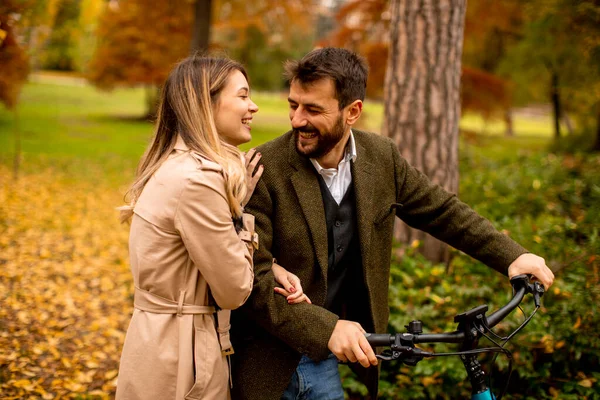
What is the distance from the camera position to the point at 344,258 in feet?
8.62

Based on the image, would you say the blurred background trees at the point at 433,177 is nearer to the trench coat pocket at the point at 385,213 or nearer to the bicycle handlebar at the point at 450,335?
the trench coat pocket at the point at 385,213

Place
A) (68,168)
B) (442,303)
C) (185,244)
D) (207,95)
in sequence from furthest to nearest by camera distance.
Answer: (68,168), (442,303), (207,95), (185,244)

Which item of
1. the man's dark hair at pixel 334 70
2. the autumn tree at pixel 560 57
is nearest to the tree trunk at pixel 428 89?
the man's dark hair at pixel 334 70

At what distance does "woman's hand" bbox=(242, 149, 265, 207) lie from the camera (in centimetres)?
240

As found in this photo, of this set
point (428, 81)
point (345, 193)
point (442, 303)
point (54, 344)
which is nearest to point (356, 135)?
point (345, 193)

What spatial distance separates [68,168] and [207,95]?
41.0ft

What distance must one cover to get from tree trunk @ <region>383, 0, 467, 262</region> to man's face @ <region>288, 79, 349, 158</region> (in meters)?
2.21

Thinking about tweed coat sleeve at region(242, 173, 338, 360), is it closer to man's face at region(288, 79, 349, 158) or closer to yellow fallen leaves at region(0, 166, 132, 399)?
man's face at region(288, 79, 349, 158)

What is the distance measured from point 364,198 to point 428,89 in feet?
7.50

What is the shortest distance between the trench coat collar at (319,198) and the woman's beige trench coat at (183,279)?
0.28 metres

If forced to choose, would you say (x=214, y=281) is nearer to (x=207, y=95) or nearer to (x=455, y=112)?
(x=207, y=95)

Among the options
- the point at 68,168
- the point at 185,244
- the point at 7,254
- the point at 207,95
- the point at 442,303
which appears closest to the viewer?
the point at 185,244

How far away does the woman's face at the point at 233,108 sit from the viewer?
235 cm

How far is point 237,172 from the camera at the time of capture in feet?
→ 7.20
